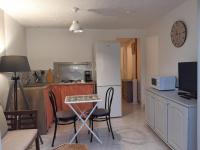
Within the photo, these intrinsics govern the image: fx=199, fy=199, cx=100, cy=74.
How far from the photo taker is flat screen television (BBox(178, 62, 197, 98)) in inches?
113

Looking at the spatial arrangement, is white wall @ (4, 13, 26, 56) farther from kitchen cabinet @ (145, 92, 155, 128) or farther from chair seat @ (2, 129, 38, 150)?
kitchen cabinet @ (145, 92, 155, 128)

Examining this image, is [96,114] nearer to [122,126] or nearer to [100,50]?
[122,126]

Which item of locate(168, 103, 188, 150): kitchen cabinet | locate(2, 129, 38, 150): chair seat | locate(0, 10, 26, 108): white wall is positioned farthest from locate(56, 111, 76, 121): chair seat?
locate(168, 103, 188, 150): kitchen cabinet

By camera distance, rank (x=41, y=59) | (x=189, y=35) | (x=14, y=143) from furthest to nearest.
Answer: (x=41, y=59) < (x=189, y=35) < (x=14, y=143)

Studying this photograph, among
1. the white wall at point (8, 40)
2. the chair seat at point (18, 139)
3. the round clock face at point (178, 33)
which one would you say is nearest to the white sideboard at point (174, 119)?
the round clock face at point (178, 33)

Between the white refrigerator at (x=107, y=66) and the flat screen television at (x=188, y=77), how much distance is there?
1858 millimetres

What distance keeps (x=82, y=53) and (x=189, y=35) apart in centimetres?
297

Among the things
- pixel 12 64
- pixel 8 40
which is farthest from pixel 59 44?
pixel 12 64

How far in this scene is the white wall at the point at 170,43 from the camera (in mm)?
3208

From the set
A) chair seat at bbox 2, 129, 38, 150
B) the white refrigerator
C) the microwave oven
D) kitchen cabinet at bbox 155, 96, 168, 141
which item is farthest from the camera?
the white refrigerator

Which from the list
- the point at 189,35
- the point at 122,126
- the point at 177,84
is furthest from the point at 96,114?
the point at 189,35

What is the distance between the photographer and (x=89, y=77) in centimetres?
543

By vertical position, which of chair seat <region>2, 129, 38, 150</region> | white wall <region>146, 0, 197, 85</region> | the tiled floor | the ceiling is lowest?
the tiled floor

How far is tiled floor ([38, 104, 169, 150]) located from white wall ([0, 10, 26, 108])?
3.87 feet
